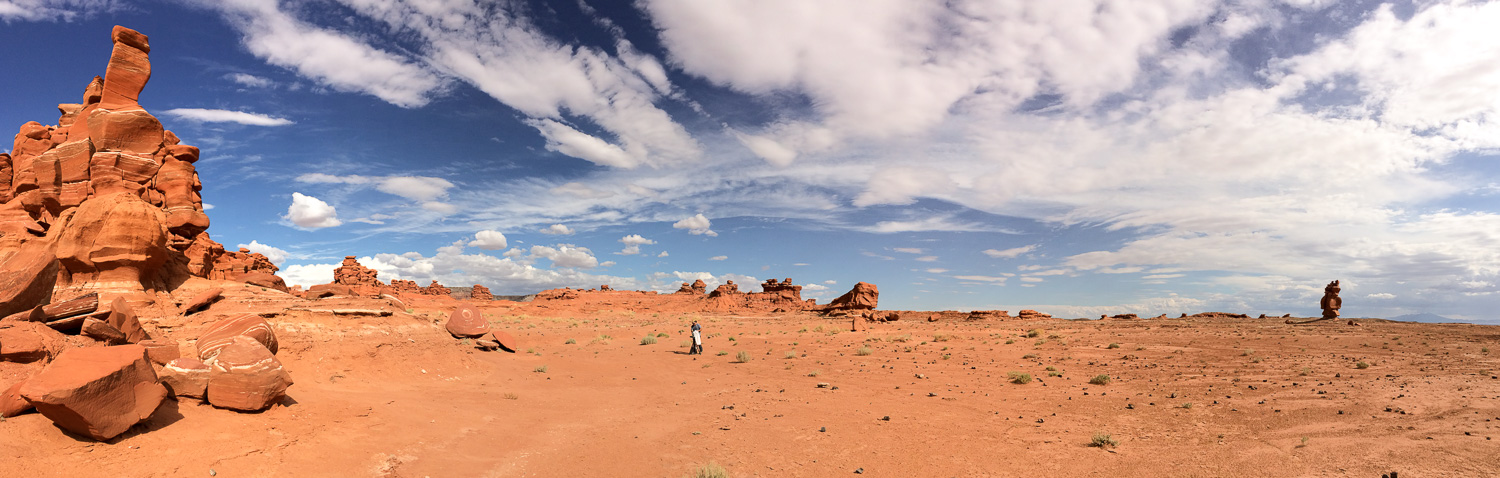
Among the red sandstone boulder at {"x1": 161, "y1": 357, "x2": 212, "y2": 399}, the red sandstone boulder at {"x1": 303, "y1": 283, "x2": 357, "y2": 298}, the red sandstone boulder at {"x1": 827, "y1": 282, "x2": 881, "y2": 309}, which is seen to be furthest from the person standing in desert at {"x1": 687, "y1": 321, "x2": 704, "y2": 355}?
the red sandstone boulder at {"x1": 827, "y1": 282, "x2": 881, "y2": 309}

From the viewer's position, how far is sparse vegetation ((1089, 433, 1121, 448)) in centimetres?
941

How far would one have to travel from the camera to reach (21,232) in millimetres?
14125

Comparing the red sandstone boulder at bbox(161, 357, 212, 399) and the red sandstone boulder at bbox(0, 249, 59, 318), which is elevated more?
the red sandstone boulder at bbox(0, 249, 59, 318)

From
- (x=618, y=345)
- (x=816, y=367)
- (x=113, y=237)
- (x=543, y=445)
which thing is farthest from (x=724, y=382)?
(x=113, y=237)

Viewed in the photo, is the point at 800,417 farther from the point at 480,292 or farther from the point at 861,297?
the point at 480,292

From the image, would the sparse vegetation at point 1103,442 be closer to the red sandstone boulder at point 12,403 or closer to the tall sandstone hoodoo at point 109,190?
the red sandstone boulder at point 12,403

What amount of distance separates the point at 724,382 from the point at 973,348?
1343 cm

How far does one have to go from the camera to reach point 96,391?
20.8 feet

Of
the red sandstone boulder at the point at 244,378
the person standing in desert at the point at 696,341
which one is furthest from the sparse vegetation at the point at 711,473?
the person standing in desert at the point at 696,341

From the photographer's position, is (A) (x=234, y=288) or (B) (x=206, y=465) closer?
(B) (x=206, y=465)

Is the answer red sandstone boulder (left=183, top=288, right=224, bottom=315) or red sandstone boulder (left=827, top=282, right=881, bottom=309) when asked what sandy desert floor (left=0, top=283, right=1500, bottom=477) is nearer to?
red sandstone boulder (left=183, top=288, right=224, bottom=315)

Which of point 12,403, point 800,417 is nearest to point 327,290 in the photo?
point 12,403

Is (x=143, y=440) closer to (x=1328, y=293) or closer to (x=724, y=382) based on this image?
(x=724, y=382)

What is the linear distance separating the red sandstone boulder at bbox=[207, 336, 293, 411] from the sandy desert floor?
0.71ft
